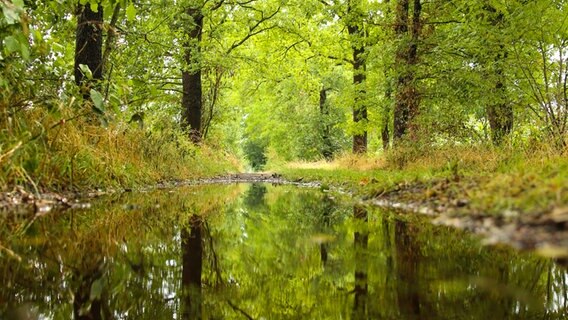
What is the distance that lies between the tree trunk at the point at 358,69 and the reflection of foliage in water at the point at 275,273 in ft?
32.4

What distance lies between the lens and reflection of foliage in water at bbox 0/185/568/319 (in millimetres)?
1622

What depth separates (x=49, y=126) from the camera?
5184 mm

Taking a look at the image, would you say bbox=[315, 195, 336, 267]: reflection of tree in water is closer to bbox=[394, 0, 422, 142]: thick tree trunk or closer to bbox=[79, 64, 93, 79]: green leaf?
bbox=[79, 64, 93, 79]: green leaf

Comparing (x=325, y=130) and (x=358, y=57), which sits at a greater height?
(x=358, y=57)

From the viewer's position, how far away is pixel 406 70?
10820mm

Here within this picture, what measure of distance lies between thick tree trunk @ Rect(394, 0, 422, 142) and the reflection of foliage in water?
8060mm

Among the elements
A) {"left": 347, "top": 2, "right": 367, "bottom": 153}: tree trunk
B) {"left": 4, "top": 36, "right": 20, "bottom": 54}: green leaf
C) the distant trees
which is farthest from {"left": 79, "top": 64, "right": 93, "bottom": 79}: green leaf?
{"left": 347, "top": 2, "right": 367, "bottom": 153}: tree trunk

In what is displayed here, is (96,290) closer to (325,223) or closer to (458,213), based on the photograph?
(325,223)

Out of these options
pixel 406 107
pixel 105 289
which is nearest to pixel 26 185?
pixel 105 289

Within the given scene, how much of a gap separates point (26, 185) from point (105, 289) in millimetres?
3602

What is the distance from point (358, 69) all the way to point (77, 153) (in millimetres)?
14878

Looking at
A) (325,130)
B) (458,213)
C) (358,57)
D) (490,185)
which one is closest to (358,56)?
(358,57)

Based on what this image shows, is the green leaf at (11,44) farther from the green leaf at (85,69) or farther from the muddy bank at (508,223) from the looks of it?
the muddy bank at (508,223)

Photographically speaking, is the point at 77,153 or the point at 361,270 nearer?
the point at 361,270
